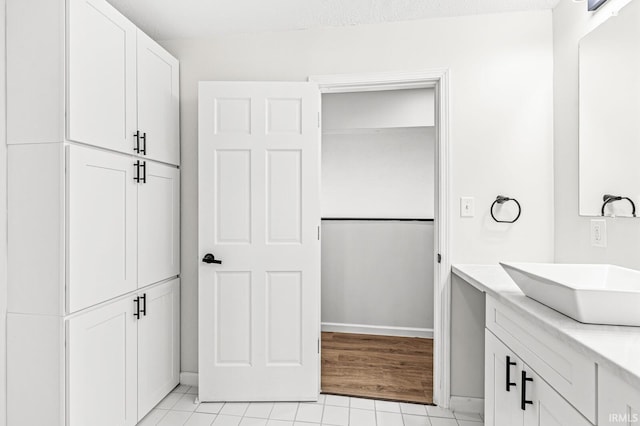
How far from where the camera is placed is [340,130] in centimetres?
348

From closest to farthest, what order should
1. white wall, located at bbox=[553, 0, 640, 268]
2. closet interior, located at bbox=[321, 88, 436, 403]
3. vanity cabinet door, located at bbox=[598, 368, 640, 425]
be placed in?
1. vanity cabinet door, located at bbox=[598, 368, 640, 425]
2. white wall, located at bbox=[553, 0, 640, 268]
3. closet interior, located at bbox=[321, 88, 436, 403]

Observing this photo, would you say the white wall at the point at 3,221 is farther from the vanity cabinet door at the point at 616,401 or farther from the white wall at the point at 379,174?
the white wall at the point at 379,174

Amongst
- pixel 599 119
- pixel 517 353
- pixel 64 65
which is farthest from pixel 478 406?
pixel 64 65

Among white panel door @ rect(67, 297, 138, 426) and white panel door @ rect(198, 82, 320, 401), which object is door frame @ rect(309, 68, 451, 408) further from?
white panel door @ rect(67, 297, 138, 426)

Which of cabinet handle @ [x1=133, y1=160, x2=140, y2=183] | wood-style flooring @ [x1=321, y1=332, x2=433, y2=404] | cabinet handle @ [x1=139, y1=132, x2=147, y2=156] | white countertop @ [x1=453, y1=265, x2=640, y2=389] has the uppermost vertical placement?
cabinet handle @ [x1=139, y1=132, x2=147, y2=156]

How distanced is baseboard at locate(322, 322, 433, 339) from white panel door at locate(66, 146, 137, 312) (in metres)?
2.12

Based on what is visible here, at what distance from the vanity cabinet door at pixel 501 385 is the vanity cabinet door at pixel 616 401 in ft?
1.44

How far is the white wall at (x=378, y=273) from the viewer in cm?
338

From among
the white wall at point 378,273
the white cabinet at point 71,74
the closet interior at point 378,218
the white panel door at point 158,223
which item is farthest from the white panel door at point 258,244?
the white wall at point 378,273

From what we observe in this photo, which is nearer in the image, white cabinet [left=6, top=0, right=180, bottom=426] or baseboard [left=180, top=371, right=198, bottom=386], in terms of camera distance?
white cabinet [left=6, top=0, right=180, bottom=426]

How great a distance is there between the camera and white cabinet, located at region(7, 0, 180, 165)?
4.77 feet

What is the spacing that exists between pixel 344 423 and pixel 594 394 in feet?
4.82

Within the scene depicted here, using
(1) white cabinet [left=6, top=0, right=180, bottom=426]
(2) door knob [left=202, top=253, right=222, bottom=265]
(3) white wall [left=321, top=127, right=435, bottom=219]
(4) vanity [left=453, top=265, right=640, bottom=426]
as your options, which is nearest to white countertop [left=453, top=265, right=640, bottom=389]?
(4) vanity [left=453, top=265, right=640, bottom=426]

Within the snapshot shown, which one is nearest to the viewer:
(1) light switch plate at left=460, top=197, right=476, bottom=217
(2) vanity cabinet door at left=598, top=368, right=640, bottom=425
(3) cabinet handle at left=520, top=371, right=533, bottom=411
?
(2) vanity cabinet door at left=598, top=368, right=640, bottom=425
